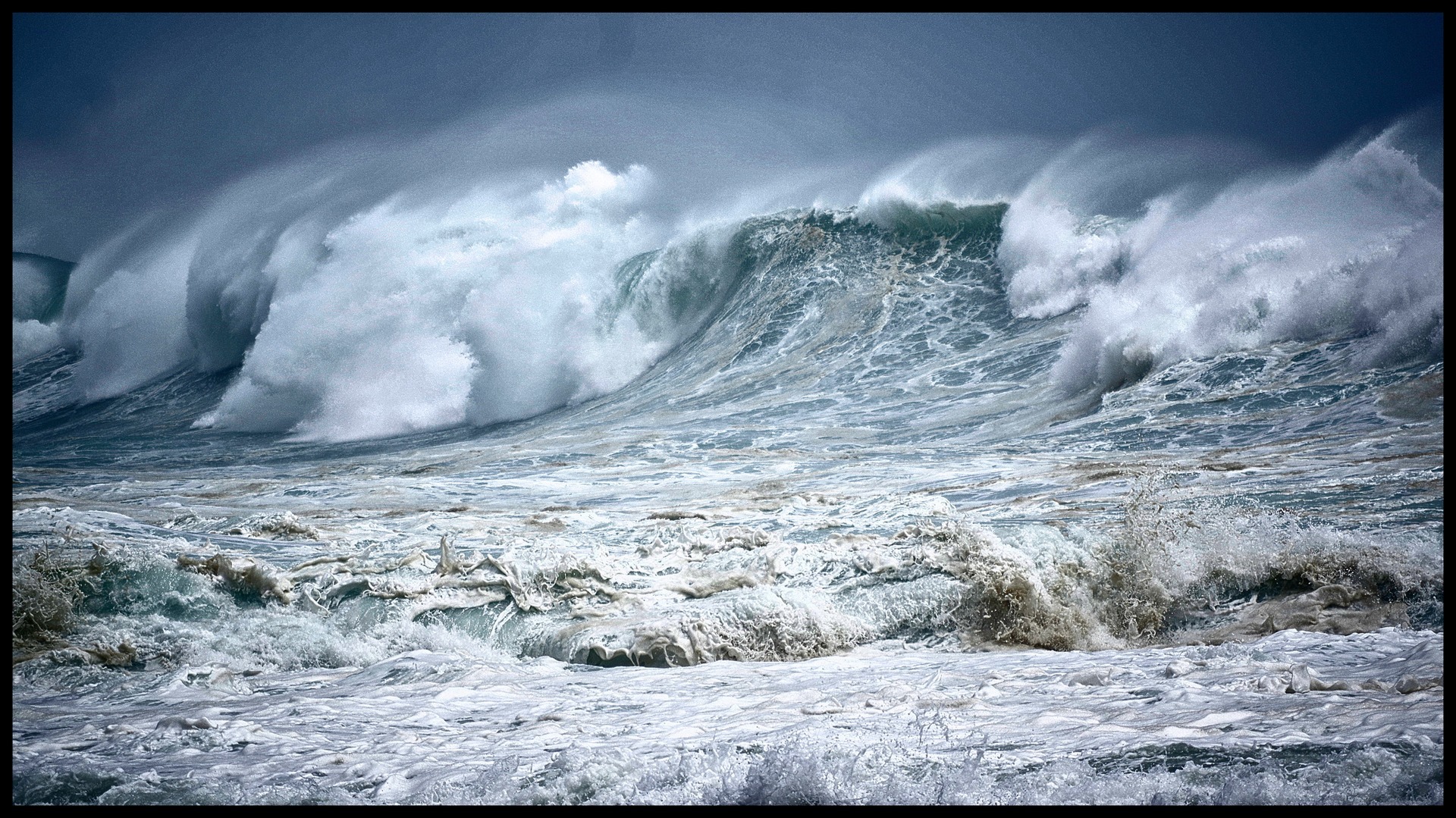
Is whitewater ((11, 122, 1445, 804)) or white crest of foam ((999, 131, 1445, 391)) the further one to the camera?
white crest of foam ((999, 131, 1445, 391))

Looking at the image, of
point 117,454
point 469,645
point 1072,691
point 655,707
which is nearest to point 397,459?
point 117,454

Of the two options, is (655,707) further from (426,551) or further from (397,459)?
(397,459)

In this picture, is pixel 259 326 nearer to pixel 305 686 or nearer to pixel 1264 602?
pixel 305 686

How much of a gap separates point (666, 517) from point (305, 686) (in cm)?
315

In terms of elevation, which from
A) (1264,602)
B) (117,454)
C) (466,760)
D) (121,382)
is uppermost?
(121,382)

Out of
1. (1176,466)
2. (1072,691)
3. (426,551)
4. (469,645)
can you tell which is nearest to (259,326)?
(426,551)

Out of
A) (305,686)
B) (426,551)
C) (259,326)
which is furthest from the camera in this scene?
(259,326)

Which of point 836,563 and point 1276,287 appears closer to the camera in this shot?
point 836,563

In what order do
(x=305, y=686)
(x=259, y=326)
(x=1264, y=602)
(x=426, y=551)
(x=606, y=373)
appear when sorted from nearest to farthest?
1. (x=305, y=686)
2. (x=1264, y=602)
3. (x=426, y=551)
4. (x=606, y=373)
5. (x=259, y=326)

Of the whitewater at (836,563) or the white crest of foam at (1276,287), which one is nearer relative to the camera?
the whitewater at (836,563)

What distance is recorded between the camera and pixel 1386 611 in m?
3.56

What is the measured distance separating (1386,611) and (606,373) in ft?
41.2

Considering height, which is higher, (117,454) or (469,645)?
(117,454)

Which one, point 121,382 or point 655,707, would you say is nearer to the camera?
point 655,707
